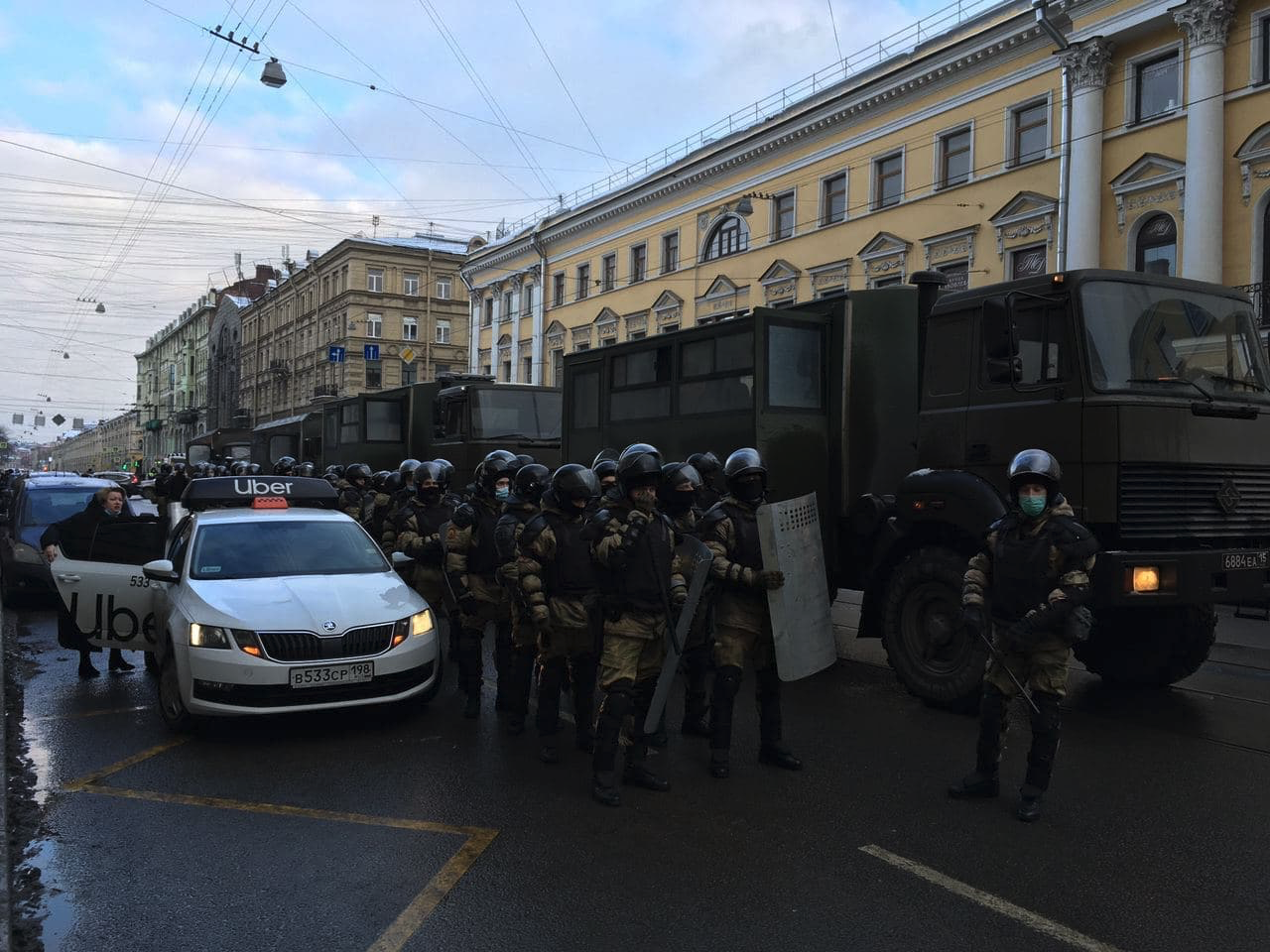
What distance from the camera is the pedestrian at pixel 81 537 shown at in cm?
804

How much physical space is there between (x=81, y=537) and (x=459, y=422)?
332 inches

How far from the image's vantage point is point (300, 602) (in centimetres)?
645

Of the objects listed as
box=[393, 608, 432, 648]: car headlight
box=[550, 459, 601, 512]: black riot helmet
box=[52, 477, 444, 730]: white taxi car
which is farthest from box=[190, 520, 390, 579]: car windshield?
box=[550, 459, 601, 512]: black riot helmet

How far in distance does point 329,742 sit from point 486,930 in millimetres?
2883

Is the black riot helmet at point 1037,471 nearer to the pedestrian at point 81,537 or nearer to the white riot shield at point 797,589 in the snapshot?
the white riot shield at point 797,589

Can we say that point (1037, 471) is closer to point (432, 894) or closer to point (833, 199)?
point (432, 894)

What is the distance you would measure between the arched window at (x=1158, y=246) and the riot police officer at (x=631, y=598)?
17.0 meters

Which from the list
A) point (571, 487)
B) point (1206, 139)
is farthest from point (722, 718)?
point (1206, 139)

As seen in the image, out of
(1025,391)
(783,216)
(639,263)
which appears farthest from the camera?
(639,263)

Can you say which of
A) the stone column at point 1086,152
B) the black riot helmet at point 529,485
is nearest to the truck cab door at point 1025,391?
the black riot helmet at point 529,485

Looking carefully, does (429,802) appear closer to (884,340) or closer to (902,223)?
(884,340)

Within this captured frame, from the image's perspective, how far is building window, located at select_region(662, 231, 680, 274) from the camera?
3325cm

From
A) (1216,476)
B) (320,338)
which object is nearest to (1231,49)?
(1216,476)

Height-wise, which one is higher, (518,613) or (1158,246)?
(1158,246)
